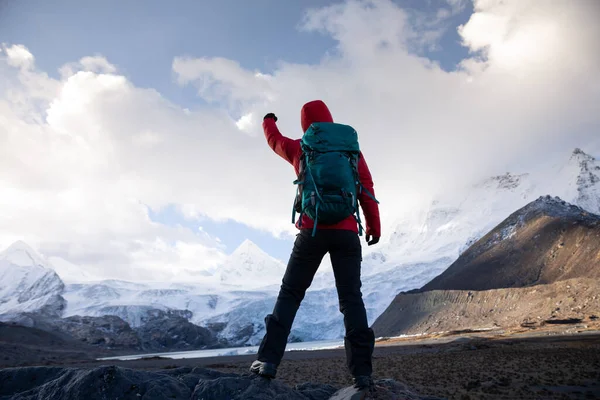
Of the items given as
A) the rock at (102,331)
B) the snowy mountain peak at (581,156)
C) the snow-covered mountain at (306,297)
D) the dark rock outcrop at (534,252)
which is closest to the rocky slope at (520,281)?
the dark rock outcrop at (534,252)

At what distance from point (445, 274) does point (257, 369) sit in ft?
324

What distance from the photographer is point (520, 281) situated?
70875 mm

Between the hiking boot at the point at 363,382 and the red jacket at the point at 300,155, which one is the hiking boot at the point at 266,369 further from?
the red jacket at the point at 300,155

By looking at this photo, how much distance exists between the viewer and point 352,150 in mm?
3730

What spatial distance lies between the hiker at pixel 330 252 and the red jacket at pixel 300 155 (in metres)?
0.01

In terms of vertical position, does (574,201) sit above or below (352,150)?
above

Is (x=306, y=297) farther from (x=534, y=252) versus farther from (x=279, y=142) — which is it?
(x=279, y=142)

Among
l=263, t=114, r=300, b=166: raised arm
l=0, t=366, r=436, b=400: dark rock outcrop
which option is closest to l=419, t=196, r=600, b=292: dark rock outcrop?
l=263, t=114, r=300, b=166: raised arm

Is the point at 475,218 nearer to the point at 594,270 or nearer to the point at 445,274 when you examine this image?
the point at 445,274

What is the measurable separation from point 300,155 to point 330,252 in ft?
3.33

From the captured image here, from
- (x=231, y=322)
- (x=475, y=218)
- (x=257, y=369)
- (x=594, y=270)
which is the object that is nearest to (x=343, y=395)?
(x=257, y=369)

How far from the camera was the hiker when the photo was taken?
3.46 meters

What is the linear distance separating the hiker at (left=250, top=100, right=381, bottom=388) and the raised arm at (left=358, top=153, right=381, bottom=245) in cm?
1

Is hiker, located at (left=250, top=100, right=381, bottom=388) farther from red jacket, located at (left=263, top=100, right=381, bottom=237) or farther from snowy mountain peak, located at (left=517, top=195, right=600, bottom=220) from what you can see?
snowy mountain peak, located at (left=517, top=195, right=600, bottom=220)
